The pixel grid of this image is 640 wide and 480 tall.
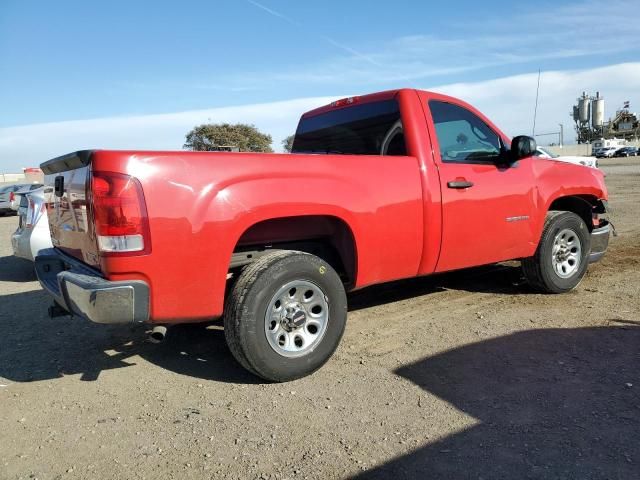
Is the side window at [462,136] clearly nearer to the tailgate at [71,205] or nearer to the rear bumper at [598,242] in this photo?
the rear bumper at [598,242]

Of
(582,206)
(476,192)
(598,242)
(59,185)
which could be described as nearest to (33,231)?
(59,185)

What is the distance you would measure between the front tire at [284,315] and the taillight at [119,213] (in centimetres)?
74

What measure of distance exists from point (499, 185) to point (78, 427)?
12.5 ft

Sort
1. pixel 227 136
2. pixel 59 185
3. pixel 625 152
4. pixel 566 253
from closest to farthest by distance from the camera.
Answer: pixel 59 185 → pixel 566 253 → pixel 227 136 → pixel 625 152

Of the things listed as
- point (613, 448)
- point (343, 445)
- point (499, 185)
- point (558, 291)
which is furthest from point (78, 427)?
point (558, 291)

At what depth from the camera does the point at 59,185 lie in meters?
3.68

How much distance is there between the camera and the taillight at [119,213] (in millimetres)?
2896

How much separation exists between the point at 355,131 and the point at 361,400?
2638 mm

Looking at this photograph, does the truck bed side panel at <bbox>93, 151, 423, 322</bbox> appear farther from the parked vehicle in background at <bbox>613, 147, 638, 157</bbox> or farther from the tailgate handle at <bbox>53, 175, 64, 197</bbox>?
the parked vehicle in background at <bbox>613, 147, 638, 157</bbox>

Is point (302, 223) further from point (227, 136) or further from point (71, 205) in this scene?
point (227, 136)

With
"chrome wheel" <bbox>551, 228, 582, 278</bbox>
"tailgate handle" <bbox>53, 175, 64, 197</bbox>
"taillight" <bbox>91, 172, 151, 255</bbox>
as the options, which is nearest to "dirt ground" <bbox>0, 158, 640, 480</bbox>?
"chrome wheel" <bbox>551, 228, 582, 278</bbox>

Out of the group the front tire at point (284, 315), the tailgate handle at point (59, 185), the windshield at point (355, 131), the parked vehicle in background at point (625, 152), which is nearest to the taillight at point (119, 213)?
the front tire at point (284, 315)

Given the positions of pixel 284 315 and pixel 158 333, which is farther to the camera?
pixel 284 315

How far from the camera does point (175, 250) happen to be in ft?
10.0
